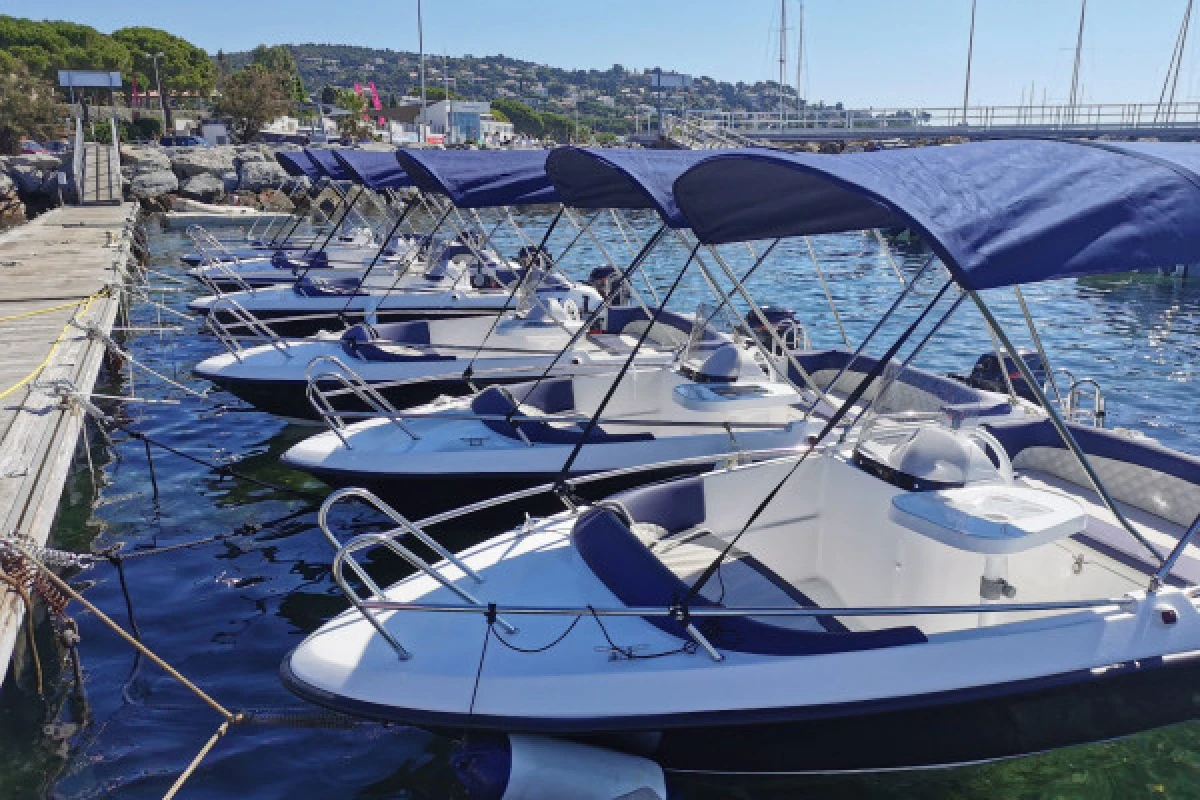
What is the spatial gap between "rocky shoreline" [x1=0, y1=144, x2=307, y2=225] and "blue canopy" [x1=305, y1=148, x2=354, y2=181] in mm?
20607

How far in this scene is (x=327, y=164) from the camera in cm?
1959

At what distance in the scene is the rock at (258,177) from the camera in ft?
154

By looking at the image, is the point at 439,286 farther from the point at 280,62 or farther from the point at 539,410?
the point at 280,62

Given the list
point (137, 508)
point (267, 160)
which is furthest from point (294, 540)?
point (267, 160)

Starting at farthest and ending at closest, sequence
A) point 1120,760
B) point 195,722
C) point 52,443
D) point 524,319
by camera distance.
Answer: point 524,319 → point 52,443 → point 195,722 → point 1120,760

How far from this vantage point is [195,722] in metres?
5.95

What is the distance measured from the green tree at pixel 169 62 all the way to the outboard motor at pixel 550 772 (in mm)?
81577

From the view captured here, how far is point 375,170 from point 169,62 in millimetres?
82396

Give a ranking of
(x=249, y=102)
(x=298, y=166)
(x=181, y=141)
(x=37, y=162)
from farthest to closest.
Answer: (x=249, y=102), (x=181, y=141), (x=37, y=162), (x=298, y=166)

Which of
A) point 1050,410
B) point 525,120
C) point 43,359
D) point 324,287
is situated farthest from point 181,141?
point 525,120

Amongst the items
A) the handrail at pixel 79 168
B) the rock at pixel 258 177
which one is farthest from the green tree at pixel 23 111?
the handrail at pixel 79 168

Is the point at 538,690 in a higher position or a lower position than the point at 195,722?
higher

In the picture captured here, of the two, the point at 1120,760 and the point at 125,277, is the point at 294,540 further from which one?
the point at 125,277

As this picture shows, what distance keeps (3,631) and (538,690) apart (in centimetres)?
289
